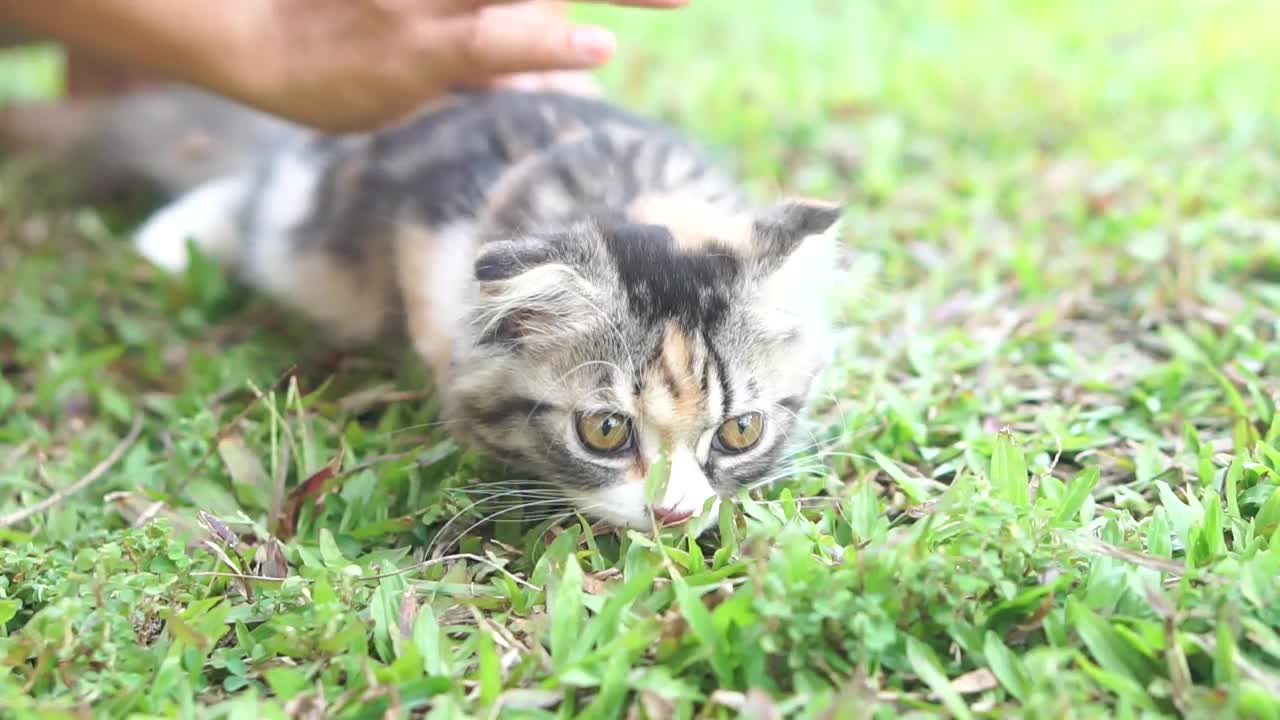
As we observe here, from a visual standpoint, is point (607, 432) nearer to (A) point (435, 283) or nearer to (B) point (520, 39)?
(A) point (435, 283)

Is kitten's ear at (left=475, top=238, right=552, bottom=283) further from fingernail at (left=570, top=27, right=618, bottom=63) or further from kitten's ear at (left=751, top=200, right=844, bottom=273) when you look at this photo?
fingernail at (left=570, top=27, right=618, bottom=63)

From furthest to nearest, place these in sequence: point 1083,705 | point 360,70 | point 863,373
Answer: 1. point 360,70
2. point 863,373
3. point 1083,705

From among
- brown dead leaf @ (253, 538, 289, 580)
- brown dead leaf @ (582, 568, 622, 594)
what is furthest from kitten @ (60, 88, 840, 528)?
brown dead leaf @ (253, 538, 289, 580)

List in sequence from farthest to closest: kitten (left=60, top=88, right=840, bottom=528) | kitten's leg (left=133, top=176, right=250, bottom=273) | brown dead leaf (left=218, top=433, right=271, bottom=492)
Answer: kitten's leg (left=133, top=176, right=250, bottom=273) → brown dead leaf (left=218, top=433, right=271, bottom=492) → kitten (left=60, top=88, right=840, bottom=528)

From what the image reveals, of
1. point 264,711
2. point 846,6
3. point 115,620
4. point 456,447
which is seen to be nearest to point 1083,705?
point 264,711

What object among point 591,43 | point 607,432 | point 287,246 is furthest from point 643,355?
point 287,246

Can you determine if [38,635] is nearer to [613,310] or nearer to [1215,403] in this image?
[613,310]

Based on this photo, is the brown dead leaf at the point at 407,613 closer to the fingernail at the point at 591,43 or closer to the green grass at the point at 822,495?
the green grass at the point at 822,495
